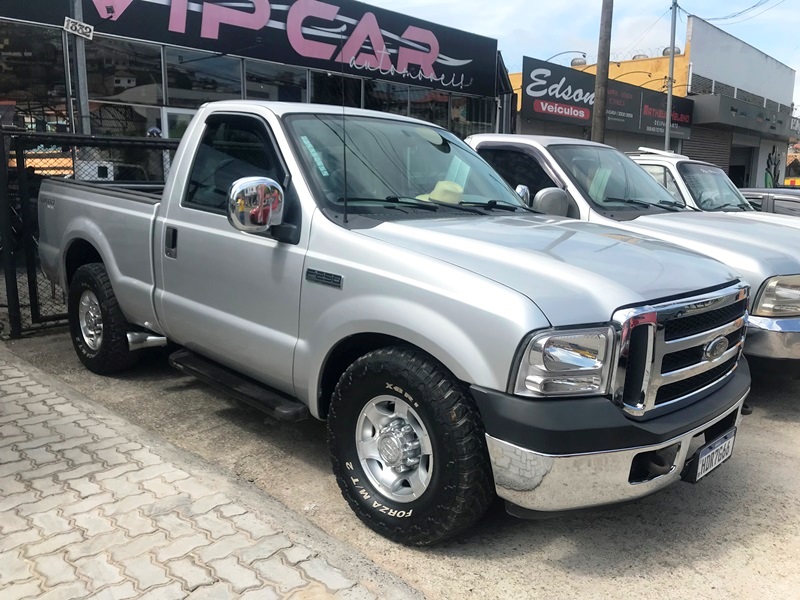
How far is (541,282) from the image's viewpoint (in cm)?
271

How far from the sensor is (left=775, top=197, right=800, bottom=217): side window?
967 centimetres

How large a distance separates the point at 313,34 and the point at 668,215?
9666mm

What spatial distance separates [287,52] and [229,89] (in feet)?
4.55

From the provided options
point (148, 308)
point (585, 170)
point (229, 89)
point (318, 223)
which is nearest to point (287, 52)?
point (229, 89)

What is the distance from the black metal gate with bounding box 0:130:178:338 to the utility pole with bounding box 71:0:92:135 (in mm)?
1137

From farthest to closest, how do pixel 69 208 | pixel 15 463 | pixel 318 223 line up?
pixel 69 208, pixel 15 463, pixel 318 223

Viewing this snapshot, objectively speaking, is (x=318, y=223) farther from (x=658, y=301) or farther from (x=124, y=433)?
(x=124, y=433)

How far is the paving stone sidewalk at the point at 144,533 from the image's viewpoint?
2.68m

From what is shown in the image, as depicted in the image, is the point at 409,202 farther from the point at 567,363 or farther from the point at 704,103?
the point at 704,103

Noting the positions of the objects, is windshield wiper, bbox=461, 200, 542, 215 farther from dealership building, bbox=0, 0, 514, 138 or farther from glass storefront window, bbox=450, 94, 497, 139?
Result: glass storefront window, bbox=450, 94, 497, 139

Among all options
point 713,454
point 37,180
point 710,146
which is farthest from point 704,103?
point 713,454

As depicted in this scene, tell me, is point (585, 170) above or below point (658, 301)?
above

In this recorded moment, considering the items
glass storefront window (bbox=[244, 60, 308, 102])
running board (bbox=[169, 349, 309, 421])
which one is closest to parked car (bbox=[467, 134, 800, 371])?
running board (bbox=[169, 349, 309, 421])

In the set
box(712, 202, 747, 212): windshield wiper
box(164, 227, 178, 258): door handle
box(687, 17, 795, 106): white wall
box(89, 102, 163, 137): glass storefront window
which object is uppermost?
box(687, 17, 795, 106): white wall
